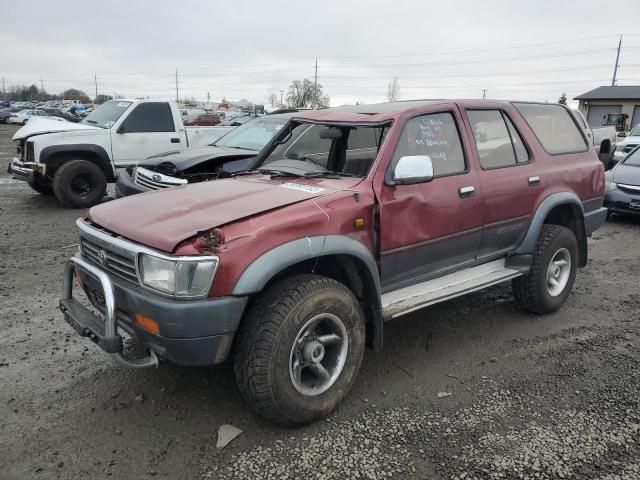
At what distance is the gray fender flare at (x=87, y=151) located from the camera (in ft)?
28.8

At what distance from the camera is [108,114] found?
9750mm

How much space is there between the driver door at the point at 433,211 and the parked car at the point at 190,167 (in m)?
2.97

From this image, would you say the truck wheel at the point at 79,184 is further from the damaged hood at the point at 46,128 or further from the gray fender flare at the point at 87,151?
the damaged hood at the point at 46,128

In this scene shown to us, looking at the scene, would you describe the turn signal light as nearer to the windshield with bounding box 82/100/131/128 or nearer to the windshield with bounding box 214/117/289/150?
the windshield with bounding box 214/117/289/150

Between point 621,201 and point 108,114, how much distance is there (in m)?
9.35

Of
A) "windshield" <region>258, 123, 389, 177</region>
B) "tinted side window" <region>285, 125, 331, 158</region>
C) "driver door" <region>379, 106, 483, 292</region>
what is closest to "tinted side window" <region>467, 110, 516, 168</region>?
"driver door" <region>379, 106, 483, 292</region>

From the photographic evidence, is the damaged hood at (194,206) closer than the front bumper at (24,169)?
Yes

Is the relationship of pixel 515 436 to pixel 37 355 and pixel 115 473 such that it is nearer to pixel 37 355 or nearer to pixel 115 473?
pixel 115 473

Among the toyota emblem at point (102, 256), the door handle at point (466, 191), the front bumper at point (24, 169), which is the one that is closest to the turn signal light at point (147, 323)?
the toyota emblem at point (102, 256)

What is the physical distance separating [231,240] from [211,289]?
27 centimetres

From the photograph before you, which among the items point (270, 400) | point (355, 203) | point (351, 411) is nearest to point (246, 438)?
point (270, 400)

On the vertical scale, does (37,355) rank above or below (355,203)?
below

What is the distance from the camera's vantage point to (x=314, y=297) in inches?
114

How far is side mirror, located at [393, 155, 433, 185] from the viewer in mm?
3275
